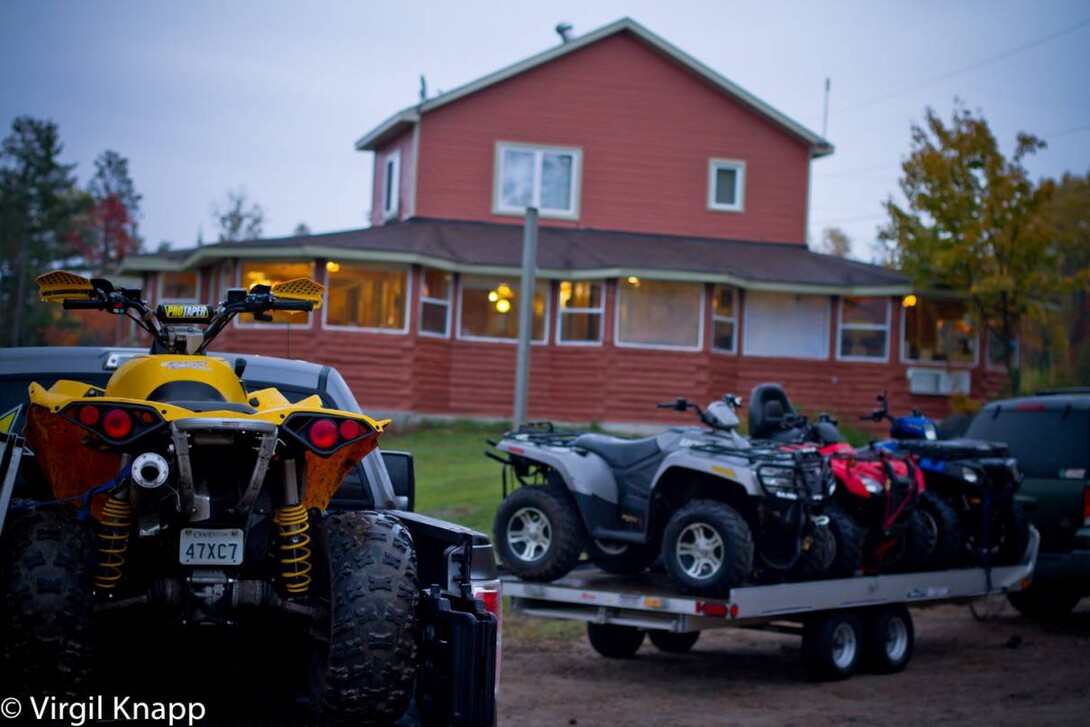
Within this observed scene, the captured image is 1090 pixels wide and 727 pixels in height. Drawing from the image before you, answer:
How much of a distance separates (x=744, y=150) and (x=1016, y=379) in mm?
7504

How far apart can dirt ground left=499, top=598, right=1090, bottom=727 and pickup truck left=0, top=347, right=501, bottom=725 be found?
322 cm

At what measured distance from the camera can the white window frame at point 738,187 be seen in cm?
2980

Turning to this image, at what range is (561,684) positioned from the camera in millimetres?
10336

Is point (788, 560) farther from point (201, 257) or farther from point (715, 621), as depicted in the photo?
point (201, 257)

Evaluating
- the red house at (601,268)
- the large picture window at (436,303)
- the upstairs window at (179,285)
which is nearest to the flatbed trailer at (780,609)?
the red house at (601,268)

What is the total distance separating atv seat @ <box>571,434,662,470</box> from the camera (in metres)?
11.0

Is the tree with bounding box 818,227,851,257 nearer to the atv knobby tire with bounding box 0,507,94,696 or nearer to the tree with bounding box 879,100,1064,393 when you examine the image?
the tree with bounding box 879,100,1064,393

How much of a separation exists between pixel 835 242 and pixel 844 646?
70802 millimetres

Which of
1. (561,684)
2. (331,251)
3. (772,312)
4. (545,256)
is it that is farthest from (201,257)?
(561,684)

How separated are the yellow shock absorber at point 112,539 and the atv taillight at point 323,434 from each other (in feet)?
2.11

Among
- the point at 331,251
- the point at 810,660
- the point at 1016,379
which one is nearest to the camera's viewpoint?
the point at 810,660

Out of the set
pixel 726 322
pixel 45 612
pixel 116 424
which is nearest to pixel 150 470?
pixel 116 424

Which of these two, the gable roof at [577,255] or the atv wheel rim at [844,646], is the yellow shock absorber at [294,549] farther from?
the gable roof at [577,255]

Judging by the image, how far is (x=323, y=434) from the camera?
15.0 feet
